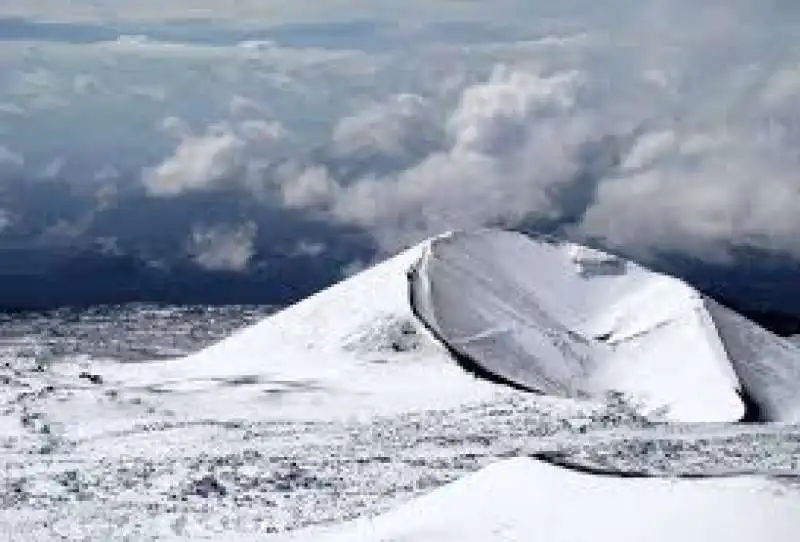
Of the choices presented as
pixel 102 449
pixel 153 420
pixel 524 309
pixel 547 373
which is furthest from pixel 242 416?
pixel 524 309

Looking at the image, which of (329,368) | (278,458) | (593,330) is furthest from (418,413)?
(593,330)

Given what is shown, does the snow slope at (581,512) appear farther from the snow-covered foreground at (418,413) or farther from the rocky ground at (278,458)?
the rocky ground at (278,458)

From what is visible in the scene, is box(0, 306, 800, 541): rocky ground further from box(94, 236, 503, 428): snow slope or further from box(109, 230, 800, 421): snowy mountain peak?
box(109, 230, 800, 421): snowy mountain peak

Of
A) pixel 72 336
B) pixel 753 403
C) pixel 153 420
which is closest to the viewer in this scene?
pixel 153 420

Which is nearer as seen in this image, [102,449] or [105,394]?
[102,449]

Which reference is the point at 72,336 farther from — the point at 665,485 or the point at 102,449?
the point at 665,485

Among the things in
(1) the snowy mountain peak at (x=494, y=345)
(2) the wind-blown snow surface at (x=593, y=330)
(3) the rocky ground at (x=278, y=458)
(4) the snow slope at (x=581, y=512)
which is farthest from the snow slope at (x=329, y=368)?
(4) the snow slope at (x=581, y=512)

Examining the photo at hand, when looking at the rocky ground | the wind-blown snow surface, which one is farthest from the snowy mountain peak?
the rocky ground

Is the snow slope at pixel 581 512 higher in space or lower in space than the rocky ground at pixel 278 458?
higher
